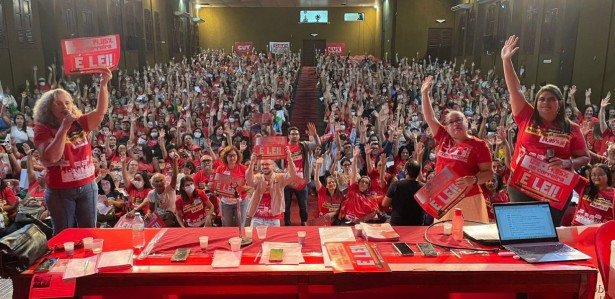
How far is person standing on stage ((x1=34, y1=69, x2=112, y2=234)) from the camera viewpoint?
2.76 m

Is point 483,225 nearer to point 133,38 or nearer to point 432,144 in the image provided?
point 432,144

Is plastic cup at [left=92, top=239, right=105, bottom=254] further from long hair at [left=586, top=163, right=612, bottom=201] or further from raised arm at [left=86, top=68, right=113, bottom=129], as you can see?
long hair at [left=586, top=163, right=612, bottom=201]

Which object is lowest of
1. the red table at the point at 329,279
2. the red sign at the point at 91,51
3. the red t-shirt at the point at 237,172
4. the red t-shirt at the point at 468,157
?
the red t-shirt at the point at 237,172

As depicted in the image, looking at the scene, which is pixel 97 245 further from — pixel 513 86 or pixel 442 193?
pixel 513 86

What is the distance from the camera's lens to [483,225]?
8.75ft

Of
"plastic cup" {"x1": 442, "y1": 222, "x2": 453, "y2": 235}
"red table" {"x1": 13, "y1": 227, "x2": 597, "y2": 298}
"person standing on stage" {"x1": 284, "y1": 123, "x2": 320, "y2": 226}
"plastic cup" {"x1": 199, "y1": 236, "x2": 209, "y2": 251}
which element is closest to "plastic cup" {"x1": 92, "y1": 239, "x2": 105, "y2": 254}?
"red table" {"x1": 13, "y1": 227, "x2": 597, "y2": 298}

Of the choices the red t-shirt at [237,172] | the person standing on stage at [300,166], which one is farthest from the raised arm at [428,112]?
the person standing on stage at [300,166]

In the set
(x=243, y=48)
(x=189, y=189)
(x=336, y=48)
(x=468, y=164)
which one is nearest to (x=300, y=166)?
(x=189, y=189)

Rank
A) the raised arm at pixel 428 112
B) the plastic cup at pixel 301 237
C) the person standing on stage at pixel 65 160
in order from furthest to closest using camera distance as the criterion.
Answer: the raised arm at pixel 428 112, the person standing on stage at pixel 65 160, the plastic cup at pixel 301 237

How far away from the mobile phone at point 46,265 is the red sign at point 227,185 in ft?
7.62

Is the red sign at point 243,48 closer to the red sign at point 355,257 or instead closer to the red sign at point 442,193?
the red sign at point 442,193

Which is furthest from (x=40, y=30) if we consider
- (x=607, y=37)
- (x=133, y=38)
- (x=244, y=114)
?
(x=607, y=37)

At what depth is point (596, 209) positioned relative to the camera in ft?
13.5

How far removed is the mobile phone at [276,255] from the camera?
2.21m
